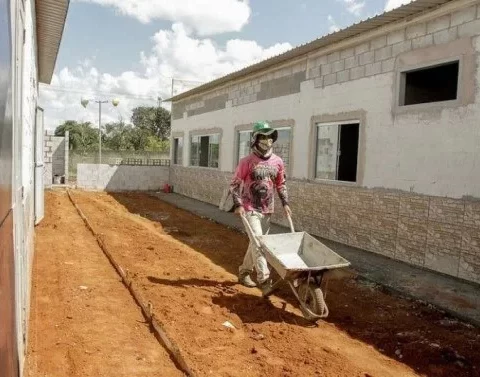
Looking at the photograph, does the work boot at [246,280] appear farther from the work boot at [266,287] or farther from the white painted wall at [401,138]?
the white painted wall at [401,138]

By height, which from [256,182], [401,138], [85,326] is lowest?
[85,326]

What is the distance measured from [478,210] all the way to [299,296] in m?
3.23

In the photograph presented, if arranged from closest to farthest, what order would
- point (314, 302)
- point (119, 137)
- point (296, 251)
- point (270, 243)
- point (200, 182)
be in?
point (314, 302), point (270, 243), point (296, 251), point (200, 182), point (119, 137)

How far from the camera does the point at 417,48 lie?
7.36 meters

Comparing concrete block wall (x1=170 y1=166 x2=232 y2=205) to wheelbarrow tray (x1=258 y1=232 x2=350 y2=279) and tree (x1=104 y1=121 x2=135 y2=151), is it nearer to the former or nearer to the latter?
wheelbarrow tray (x1=258 y1=232 x2=350 y2=279)

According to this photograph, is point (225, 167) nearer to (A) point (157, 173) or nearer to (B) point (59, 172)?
(A) point (157, 173)

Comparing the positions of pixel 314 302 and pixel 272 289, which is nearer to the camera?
pixel 314 302

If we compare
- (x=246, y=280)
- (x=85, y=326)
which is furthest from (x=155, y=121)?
(x=85, y=326)

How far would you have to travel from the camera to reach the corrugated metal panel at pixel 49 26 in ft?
25.0

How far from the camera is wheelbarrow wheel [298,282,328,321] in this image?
15.1 ft

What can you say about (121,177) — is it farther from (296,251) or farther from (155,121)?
(155,121)

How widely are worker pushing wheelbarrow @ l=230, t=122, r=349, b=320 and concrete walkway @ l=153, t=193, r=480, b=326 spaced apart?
5.65ft

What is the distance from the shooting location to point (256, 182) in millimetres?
5715

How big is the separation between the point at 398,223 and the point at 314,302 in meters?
3.64
